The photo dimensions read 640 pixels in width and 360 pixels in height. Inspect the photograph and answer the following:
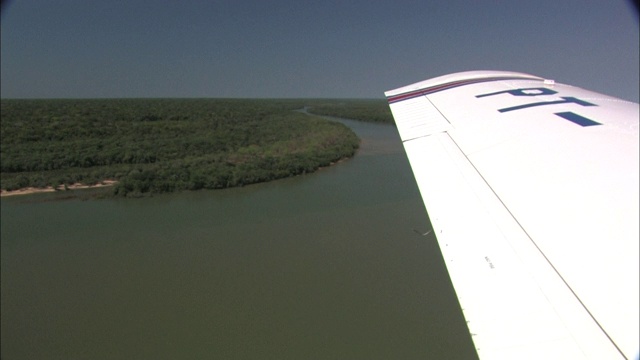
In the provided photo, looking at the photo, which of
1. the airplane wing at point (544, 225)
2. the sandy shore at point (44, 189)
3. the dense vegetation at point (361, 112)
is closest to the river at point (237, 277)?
the sandy shore at point (44, 189)

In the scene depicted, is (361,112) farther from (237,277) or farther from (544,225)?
(544,225)

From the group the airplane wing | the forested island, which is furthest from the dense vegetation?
the airplane wing

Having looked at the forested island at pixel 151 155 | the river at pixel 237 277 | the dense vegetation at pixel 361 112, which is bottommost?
the river at pixel 237 277

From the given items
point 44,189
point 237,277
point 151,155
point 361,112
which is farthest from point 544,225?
point 361,112

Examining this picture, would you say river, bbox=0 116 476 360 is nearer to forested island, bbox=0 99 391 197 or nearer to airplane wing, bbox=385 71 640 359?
forested island, bbox=0 99 391 197

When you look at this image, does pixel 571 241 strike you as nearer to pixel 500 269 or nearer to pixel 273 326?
pixel 500 269

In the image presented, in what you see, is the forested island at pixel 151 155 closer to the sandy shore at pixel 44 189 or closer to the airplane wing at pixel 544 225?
the sandy shore at pixel 44 189

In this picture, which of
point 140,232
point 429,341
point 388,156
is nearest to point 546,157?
point 429,341
